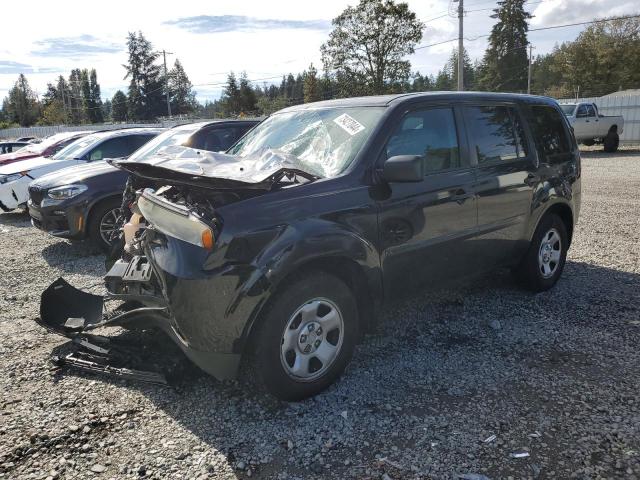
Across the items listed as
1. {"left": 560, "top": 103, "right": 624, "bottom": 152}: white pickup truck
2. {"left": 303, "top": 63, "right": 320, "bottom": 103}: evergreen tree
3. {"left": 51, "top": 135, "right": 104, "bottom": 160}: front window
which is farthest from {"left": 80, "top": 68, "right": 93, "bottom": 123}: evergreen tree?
{"left": 51, "top": 135, "right": 104, "bottom": 160}: front window

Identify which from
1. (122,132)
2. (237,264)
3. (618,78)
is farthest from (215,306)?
(618,78)

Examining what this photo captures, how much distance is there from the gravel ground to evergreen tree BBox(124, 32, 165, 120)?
3358 inches

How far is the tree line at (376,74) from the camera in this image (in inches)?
1623

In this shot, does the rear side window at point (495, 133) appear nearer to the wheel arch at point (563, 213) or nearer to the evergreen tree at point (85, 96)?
the wheel arch at point (563, 213)

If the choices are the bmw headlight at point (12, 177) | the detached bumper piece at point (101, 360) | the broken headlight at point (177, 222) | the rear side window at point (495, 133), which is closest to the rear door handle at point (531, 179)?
the rear side window at point (495, 133)

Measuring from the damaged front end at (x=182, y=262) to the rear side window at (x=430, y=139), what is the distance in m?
0.84

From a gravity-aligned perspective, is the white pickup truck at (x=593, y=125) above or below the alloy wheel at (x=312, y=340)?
above

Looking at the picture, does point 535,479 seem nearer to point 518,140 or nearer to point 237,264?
point 237,264

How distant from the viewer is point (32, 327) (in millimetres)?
4496

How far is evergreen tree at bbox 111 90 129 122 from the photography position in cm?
9452

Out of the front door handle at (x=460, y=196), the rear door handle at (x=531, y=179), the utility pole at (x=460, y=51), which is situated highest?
the utility pole at (x=460, y=51)

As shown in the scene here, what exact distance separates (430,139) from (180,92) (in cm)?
9724

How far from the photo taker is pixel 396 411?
3102 millimetres

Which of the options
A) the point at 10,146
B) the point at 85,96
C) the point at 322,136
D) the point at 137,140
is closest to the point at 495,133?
the point at 322,136
